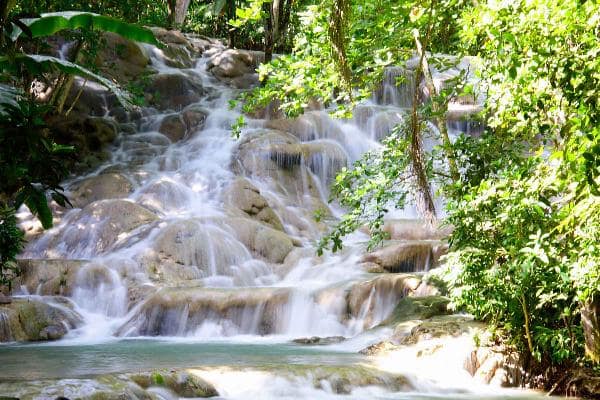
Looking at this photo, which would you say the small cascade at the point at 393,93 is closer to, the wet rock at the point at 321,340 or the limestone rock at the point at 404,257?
the limestone rock at the point at 404,257

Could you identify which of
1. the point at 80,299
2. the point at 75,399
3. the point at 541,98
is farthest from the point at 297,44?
the point at 80,299

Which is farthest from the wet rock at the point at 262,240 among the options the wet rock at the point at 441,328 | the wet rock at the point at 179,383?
the wet rock at the point at 179,383

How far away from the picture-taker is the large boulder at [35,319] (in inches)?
448

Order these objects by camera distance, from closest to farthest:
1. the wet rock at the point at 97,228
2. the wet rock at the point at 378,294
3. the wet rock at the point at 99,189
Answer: the wet rock at the point at 378,294
the wet rock at the point at 97,228
the wet rock at the point at 99,189

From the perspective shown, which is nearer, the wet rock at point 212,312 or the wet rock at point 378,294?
the wet rock at point 378,294

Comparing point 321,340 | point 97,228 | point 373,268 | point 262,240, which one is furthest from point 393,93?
point 321,340

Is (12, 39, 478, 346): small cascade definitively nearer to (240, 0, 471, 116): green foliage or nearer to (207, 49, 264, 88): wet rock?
(240, 0, 471, 116): green foliage

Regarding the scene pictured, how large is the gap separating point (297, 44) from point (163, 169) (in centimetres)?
1297

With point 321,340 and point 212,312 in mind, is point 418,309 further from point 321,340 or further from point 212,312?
point 212,312

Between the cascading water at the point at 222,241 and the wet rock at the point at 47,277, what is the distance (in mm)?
148

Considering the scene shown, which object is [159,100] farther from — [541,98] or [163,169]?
[541,98]

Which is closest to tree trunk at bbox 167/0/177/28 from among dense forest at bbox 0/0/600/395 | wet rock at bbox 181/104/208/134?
wet rock at bbox 181/104/208/134

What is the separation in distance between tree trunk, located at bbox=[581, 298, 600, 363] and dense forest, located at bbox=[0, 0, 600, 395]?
0.01m

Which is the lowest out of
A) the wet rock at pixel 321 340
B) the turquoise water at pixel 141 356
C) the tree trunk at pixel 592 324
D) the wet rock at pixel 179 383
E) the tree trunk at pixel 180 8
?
the wet rock at pixel 321 340
